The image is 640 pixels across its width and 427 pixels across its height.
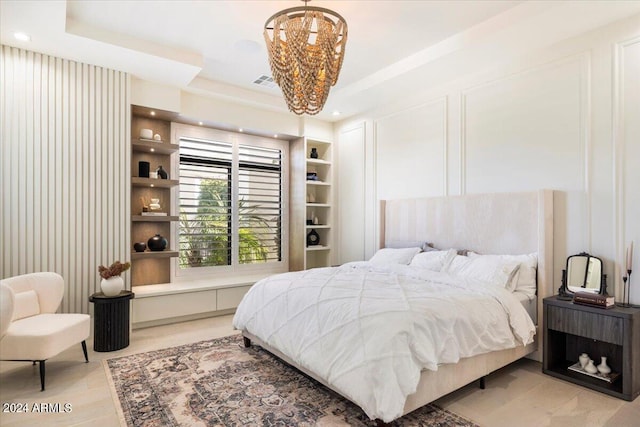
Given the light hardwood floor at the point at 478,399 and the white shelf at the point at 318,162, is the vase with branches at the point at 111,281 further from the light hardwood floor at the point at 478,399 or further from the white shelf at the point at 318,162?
the white shelf at the point at 318,162

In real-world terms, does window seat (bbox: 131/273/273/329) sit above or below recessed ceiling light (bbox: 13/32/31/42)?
below

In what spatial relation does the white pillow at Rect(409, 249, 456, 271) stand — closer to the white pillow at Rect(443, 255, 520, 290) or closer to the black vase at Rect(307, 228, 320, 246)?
the white pillow at Rect(443, 255, 520, 290)

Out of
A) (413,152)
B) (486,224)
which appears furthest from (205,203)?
(486,224)

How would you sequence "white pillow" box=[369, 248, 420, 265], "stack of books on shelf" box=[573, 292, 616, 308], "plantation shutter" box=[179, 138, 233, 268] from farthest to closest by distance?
"plantation shutter" box=[179, 138, 233, 268]
"white pillow" box=[369, 248, 420, 265]
"stack of books on shelf" box=[573, 292, 616, 308]

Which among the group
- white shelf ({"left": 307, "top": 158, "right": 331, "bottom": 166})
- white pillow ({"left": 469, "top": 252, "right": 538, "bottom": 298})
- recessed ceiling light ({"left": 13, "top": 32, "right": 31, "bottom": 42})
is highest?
recessed ceiling light ({"left": 13, "top": 32, "right": 31, "bottom": 42})

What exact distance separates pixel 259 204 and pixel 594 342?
4.39 m

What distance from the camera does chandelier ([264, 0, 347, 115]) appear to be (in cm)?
243

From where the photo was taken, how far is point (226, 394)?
2.64 meters

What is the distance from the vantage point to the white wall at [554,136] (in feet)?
9.55

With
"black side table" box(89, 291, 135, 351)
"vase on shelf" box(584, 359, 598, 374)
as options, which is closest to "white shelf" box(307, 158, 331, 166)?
"black side table" box(89, 291, 135, 351)

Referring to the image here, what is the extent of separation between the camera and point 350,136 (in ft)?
18.9

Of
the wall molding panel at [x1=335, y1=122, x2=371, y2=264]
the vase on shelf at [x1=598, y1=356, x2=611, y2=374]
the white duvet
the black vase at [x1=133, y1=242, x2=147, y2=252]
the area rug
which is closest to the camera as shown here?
the white duvet

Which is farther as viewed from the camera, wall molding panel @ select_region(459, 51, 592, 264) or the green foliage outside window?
the green foliage outside window

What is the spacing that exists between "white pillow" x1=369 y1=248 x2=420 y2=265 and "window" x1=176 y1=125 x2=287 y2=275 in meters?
2.04
